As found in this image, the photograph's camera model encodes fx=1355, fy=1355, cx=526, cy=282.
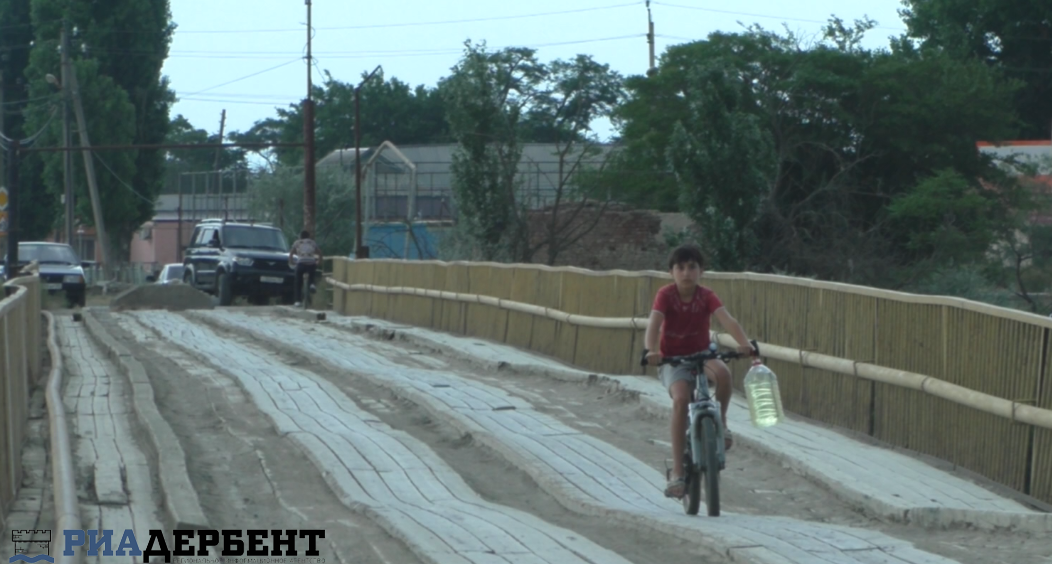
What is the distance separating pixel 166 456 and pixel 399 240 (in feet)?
153

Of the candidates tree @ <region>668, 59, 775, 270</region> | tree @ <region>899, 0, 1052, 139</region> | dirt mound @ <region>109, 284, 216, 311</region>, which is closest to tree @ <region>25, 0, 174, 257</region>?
dirt mound @ <region>109, 284, 216, 311</region>

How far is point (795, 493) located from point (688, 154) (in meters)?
22.9

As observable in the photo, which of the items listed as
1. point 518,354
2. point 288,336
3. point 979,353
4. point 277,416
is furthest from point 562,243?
point 979,353

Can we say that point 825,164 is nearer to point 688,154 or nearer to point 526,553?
point 688,154

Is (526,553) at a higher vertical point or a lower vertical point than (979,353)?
lower

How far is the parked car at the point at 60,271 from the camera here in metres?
31.0

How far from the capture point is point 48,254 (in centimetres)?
3253

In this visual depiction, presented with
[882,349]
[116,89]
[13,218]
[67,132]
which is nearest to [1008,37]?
[116,89]

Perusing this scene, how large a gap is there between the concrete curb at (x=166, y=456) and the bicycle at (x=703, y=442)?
259 centimetres

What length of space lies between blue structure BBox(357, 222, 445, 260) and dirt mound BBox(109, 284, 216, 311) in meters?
16.1

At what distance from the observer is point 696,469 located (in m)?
7.29

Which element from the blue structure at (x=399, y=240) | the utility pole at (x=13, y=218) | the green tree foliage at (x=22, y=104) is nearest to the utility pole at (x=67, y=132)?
the blue structure at (x=399, y=240)

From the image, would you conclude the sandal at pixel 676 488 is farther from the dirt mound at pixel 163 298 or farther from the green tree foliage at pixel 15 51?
the green tree foliage at pixel 15 51

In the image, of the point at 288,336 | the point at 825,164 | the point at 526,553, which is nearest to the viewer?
the point at 526,553
